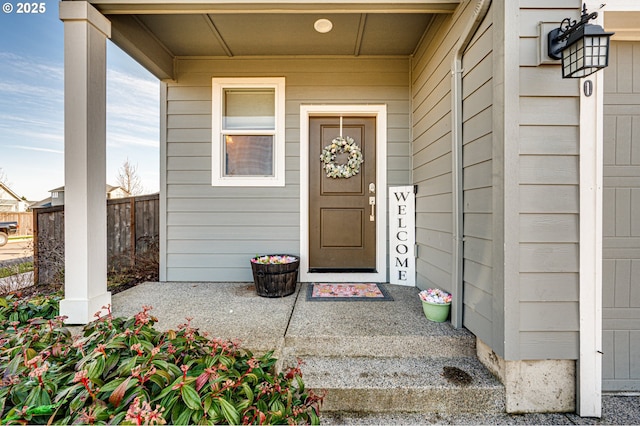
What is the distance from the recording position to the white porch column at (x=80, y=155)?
2215 millimetres

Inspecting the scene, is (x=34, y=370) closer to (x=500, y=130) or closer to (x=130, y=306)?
(x=130, y=306)

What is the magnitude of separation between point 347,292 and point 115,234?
3.24 metres

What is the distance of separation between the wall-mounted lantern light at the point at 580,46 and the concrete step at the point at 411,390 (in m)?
1.77

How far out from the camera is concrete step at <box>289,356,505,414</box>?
5.62 ft

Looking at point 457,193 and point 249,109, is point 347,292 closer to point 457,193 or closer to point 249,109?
point 457,193

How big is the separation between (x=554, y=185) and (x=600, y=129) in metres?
0.40

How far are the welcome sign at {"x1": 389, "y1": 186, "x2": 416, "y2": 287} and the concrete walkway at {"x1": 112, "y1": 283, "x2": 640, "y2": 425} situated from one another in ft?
0.68

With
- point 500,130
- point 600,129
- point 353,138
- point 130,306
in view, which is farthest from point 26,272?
point 600,129

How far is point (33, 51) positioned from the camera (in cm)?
445

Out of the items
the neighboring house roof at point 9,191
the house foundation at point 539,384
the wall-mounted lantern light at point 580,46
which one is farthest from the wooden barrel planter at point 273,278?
the neighboring house roof at point 9,191

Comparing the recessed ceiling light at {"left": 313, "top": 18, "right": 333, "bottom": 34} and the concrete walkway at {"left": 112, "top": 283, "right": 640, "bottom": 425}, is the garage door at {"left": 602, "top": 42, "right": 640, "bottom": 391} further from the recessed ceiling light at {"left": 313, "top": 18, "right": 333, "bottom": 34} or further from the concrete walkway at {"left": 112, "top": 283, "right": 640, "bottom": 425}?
the recessed ceiling light at {"left": 313, "top": 18, "right": 333, "bottom": 34}

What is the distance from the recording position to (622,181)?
72.4 inches

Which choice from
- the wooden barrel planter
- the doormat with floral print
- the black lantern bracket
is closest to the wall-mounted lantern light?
the black lantern bracket
